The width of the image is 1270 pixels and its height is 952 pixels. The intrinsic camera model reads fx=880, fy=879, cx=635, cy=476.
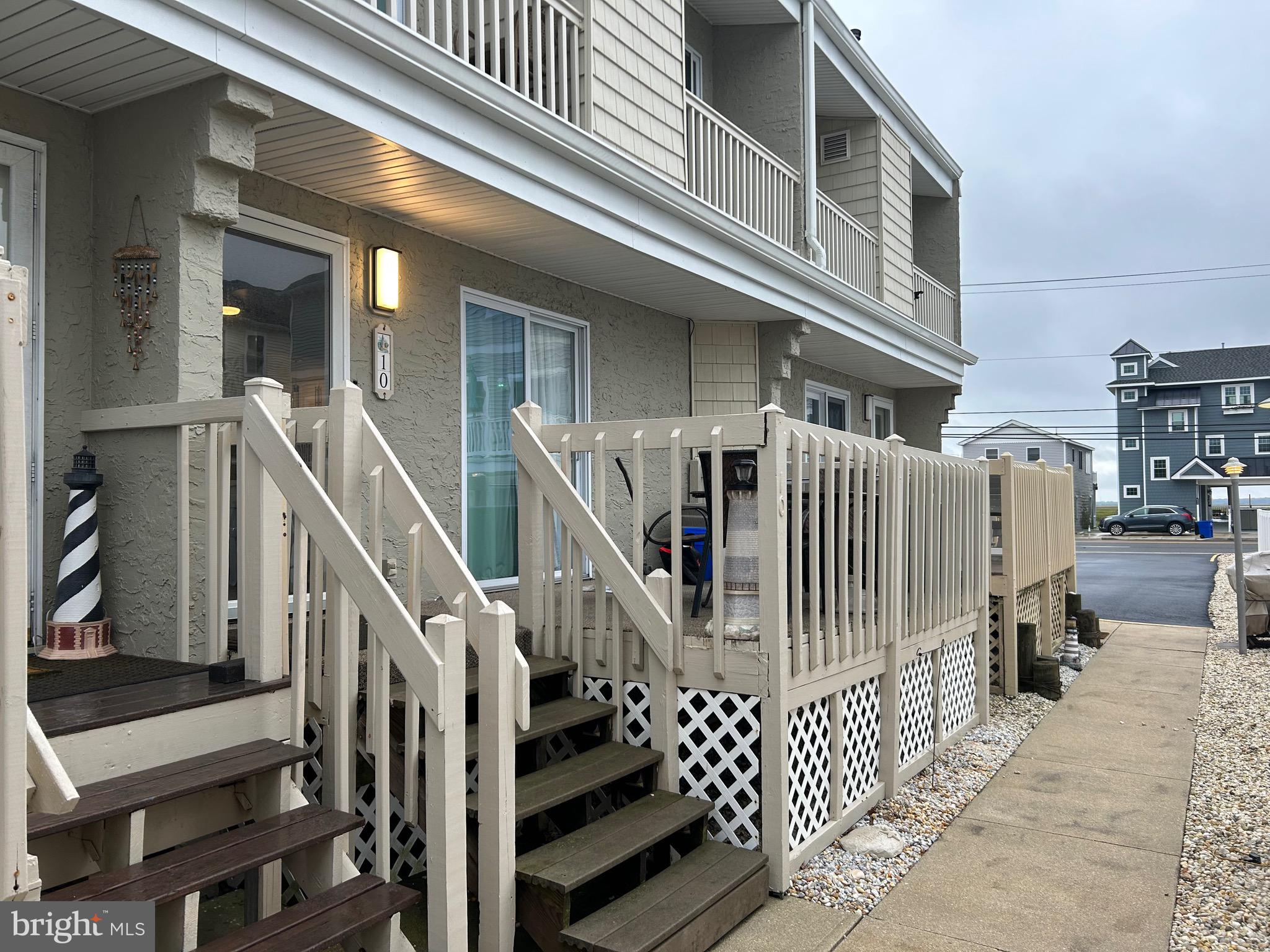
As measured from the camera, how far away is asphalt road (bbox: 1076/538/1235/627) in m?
13.3

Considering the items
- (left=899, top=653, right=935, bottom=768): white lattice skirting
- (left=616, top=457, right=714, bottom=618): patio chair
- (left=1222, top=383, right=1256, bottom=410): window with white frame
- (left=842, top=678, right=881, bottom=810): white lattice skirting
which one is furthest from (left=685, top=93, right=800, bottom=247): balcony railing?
(left=1222, top=383, right=1256, bottom=410): window with white frame

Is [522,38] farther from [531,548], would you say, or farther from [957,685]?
[957,685]

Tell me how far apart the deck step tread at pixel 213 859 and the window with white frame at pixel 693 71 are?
26.0 ft

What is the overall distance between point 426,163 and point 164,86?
115cm

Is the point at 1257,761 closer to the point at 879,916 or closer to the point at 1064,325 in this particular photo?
the point at 879,916

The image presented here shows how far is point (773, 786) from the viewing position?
12.0 feet

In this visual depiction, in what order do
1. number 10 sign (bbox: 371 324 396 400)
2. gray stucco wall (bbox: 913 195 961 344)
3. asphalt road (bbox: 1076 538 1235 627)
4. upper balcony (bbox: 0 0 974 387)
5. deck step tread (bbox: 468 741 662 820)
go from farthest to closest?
asphalt road (bbox: 1076 538 1235 627) → gray stucco wall (bbox: 913 195 961 344) → number 10 sign (bbox: 371 324 396 400) → upper balcony (bbox: 0 0 974 387) → deck step tread (bbox: 468 741 662 820)

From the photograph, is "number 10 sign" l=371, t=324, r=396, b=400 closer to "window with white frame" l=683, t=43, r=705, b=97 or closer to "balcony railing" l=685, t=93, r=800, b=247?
"balcony railing" l=685, t=93, r=800, b=247

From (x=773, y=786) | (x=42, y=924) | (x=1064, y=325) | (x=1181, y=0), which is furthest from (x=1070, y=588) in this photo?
(x=1064, y=325)

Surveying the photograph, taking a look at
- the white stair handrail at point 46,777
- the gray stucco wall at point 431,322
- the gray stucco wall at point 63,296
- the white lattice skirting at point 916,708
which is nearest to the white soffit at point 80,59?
the gray stucco wall at point 63,296

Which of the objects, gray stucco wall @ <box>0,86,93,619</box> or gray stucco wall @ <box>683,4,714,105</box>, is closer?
gray stucco wall @ <box>0,86,93,619</box>

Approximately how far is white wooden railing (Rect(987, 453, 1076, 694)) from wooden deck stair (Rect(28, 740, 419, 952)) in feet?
19.1

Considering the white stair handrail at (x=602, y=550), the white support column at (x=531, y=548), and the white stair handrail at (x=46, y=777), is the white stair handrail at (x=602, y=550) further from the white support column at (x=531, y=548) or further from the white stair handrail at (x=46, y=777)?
the white stair handrail at (x=46, y=777)

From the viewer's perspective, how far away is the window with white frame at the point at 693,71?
880cm
